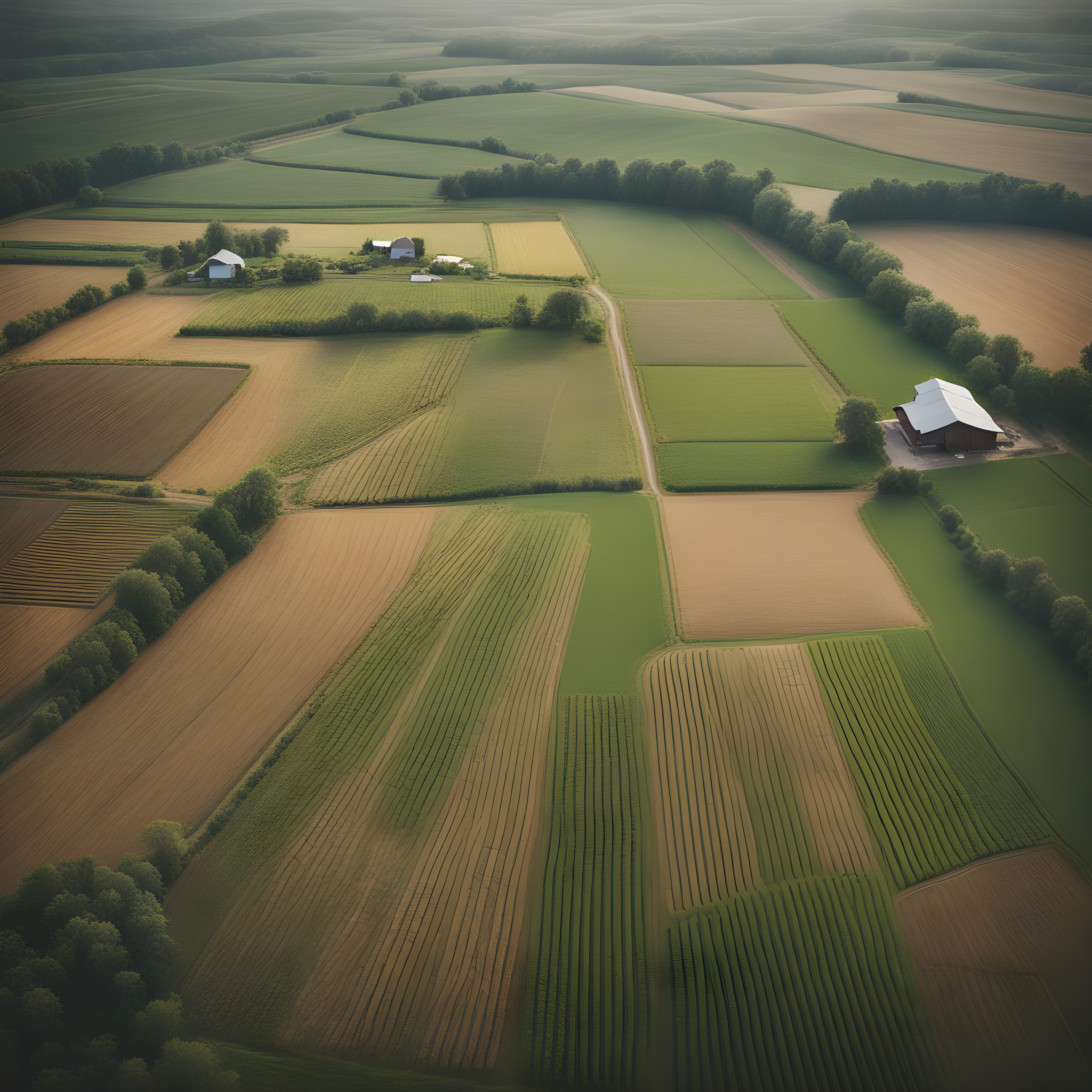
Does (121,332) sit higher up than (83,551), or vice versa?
(121,332)

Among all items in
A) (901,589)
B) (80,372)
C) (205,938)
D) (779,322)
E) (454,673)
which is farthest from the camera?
(779,322)

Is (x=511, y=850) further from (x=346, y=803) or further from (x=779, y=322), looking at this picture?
(x=779, y=322)

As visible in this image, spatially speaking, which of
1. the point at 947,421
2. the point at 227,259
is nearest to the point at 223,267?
the point at 227,259

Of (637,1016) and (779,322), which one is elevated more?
(779,322)

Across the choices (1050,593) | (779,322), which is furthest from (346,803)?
(779,322)

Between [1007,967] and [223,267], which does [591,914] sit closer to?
[1007,967]

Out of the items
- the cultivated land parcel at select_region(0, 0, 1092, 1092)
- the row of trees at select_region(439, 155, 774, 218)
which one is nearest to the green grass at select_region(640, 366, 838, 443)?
the cultivated land parcel at select_region(0, 0, 1092, 1092)
